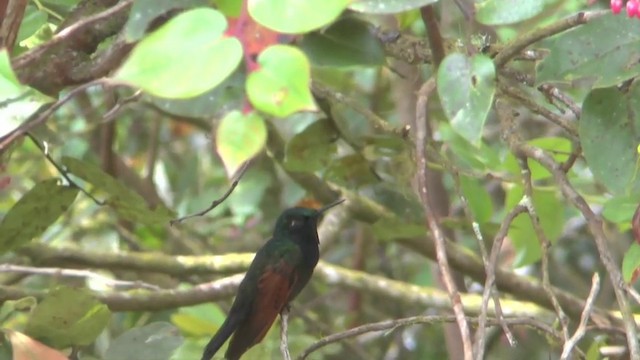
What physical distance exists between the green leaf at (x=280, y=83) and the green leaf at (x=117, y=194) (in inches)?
31.1

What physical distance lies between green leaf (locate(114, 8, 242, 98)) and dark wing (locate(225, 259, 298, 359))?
2.87 feet

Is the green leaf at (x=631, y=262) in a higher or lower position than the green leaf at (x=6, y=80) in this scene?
lower

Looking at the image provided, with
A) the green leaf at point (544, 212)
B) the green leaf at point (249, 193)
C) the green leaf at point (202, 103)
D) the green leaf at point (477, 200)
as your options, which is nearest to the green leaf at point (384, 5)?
the green leaf at point (202, 103)

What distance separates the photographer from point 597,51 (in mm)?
1105

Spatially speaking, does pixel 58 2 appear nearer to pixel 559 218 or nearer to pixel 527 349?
pixel 559 218

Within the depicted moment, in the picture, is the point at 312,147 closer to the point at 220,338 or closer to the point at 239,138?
the point at 220,338

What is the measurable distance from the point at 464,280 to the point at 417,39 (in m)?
1.10

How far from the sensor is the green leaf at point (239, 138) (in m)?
0.79

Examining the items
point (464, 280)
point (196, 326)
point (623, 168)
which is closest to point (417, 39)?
point (623, 168)

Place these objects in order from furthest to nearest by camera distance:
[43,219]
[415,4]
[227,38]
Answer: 1. [43,219]
2. [415,4]
3. [227,38]

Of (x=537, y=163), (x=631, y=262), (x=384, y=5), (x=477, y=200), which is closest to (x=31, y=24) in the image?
(x=384, y=5)

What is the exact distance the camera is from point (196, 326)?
191cm

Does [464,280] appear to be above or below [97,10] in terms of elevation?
below

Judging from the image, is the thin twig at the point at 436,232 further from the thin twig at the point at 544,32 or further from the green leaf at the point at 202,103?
the green leaf at the point at 202,103
